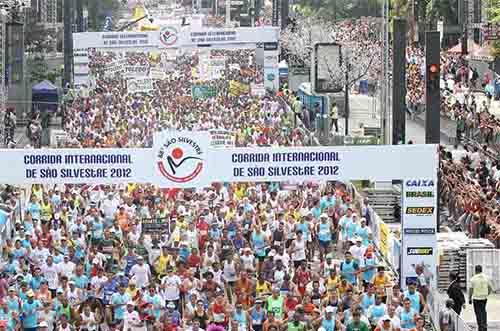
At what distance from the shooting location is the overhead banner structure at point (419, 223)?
2345cm

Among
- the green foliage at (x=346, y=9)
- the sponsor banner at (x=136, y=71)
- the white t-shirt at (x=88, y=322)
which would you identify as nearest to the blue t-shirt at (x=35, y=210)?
the white t-shirt at (x=88, y=322)

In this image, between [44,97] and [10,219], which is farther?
[44,97]

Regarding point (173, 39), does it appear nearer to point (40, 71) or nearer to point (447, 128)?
point (40, 71)

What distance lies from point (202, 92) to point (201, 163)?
98.5 ft

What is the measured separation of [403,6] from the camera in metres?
84.6

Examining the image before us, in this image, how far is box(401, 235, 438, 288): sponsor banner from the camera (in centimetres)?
2328

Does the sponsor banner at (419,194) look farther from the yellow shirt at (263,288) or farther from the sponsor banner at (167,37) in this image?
the sponsor banner at (167,37)

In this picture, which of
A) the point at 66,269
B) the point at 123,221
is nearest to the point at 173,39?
the point at 123,221

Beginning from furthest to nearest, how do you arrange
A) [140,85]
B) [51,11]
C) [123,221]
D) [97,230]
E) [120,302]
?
[51,11], [140,85], [123,221], [97,230], [120,302]

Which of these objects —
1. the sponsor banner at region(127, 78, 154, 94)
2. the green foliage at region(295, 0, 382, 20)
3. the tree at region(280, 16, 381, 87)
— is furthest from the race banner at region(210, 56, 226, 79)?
the green foliage at region(295, 0, 382, 20)

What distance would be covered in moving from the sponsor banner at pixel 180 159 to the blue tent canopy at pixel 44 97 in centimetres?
2893

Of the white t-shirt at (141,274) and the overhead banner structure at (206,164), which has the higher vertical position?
the overhead banner structure at (206,164)

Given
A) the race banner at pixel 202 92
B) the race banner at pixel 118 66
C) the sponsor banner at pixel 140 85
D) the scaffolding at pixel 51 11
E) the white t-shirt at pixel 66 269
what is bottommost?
the white t-shirt at pixel 66 269

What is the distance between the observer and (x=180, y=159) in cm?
2294
